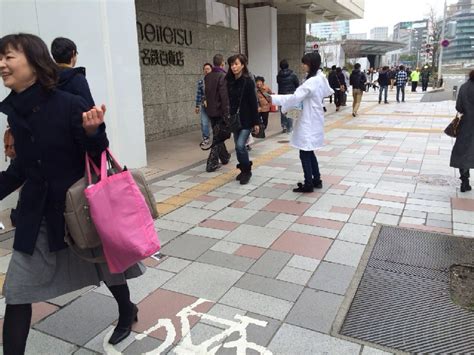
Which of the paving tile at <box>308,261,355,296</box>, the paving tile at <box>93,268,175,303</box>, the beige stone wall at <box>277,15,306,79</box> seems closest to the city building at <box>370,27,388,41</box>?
the beige stone wall at <box>277,15,306,79</box>

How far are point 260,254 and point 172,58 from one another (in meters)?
7.56

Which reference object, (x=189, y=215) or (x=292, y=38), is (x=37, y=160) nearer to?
(x=189, y=215)

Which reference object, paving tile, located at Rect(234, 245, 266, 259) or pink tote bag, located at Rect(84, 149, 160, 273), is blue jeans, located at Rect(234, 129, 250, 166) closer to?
paving tile, located at Rect(234, 245, 266, 259)

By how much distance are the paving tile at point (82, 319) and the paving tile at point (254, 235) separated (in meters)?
1.42

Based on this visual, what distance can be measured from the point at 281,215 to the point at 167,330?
2.32 m

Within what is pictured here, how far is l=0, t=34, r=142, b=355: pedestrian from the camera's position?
1951mm

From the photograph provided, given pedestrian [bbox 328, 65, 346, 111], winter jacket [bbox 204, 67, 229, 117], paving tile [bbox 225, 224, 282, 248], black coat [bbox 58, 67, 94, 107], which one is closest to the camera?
black coat [bbox 58, 67, 94, 107]

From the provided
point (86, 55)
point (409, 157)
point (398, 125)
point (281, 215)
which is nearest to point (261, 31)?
point (398, 125)

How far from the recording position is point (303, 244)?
3955 mm

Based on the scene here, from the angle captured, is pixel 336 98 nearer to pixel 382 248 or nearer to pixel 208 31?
pixel 208 31

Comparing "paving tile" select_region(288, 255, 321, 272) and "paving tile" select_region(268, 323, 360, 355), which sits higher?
"paving tile" select_region(288, 255, 321, 272)

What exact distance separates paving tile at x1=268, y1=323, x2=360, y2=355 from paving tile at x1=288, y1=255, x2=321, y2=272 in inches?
34.3

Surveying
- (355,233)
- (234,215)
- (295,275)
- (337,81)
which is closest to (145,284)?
(295,275)

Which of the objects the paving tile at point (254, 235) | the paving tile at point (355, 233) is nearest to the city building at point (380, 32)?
the paving tile at point (355, 233)
